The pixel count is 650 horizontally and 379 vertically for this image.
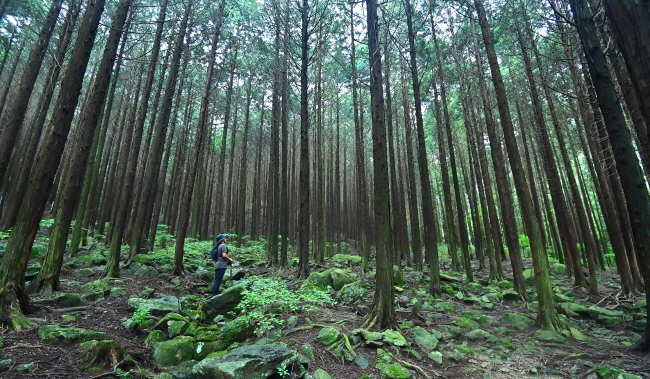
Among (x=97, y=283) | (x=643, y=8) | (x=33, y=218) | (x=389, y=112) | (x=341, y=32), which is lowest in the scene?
(x=97, y=283)

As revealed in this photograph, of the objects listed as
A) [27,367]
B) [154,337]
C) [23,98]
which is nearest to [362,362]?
[154,337]

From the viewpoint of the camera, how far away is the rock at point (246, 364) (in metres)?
3.49

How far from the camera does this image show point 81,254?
34.1ft

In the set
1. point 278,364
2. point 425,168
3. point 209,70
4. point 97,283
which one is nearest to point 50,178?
point 97,283

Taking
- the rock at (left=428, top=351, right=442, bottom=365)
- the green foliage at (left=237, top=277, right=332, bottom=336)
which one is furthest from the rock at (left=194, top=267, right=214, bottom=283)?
the rock at (left=428, top=351, right=442, bottom=365)

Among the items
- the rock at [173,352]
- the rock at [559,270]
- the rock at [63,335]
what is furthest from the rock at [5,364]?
the rock at [559,270]

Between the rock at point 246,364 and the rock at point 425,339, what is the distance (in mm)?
2595

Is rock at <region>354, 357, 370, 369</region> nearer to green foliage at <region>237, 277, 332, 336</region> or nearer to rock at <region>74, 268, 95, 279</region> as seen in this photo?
green foliage at <region>237, 277, 332, 336</region>

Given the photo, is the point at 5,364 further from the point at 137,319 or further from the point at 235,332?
the point at 235,332

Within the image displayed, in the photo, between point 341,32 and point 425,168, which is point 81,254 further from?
point 341,32

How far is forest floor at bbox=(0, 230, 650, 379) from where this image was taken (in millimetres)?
3758

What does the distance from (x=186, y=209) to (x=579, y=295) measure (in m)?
13.9

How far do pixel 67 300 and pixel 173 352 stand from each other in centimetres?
305

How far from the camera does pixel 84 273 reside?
26.2 feet
